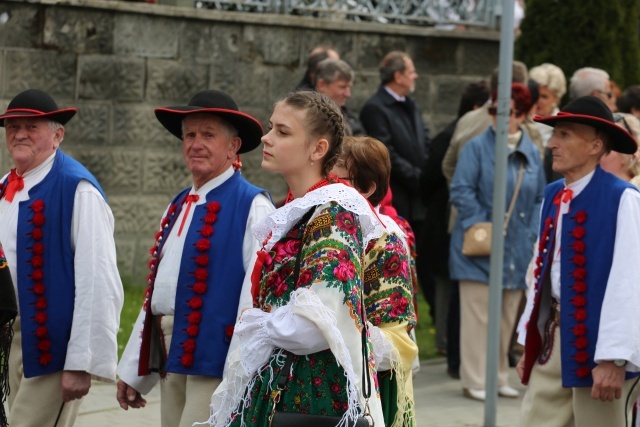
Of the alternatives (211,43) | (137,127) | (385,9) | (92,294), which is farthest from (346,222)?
(385,9)

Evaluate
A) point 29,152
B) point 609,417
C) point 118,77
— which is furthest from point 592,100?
point 118,77

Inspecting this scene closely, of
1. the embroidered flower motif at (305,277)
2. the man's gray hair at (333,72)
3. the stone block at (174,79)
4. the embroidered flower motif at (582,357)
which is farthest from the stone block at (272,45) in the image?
the embroidered flower motif at (305,277)

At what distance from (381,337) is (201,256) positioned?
96 cm

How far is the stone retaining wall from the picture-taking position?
1047cm

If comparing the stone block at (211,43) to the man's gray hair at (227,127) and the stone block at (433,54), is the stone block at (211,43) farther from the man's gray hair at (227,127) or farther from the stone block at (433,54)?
the man's gray hair at (227,127)

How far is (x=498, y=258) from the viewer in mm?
7926

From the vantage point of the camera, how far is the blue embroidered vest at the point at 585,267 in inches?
227

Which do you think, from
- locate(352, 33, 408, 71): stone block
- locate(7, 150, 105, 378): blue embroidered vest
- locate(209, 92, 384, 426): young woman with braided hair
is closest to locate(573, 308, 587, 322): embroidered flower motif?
locate(209, 92, 384, 426): young woman with braided hair

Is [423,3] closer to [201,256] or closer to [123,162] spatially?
[123,162]

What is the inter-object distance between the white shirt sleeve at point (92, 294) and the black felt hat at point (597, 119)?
2062 mm

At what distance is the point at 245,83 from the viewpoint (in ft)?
37.9

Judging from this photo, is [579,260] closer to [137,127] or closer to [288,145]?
[288,145]

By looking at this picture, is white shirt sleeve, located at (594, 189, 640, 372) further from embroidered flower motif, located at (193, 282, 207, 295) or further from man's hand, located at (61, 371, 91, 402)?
man's hand, located at (61, 371, 91, 402)

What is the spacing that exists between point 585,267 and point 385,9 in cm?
721
